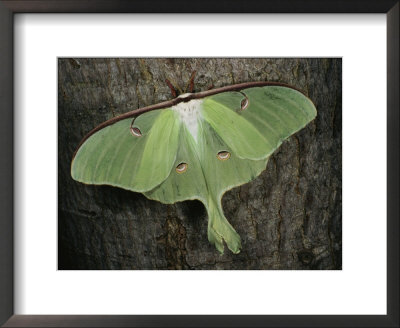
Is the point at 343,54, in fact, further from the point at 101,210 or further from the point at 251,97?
the point at 101,210

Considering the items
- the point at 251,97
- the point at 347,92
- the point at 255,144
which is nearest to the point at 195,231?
the point at 255,144

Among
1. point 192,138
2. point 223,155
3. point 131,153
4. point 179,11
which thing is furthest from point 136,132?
point 179,11

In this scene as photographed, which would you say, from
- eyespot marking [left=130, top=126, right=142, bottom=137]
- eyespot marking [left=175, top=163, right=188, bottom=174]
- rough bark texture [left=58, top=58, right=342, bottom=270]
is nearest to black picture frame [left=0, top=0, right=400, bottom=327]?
rough bark texture [left=58, top=58, right=342, bottom=270]

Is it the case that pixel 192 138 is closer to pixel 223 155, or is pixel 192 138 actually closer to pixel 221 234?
pixel 223 155

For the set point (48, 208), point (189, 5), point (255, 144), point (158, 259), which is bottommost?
point (158, 259)

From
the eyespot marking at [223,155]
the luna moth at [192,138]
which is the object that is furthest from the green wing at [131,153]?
the eyespot marking at [223,155]

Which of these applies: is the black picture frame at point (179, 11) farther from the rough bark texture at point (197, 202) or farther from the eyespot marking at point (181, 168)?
the eyespot marking at point (181, 168)

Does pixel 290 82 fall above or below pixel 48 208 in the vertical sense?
above
